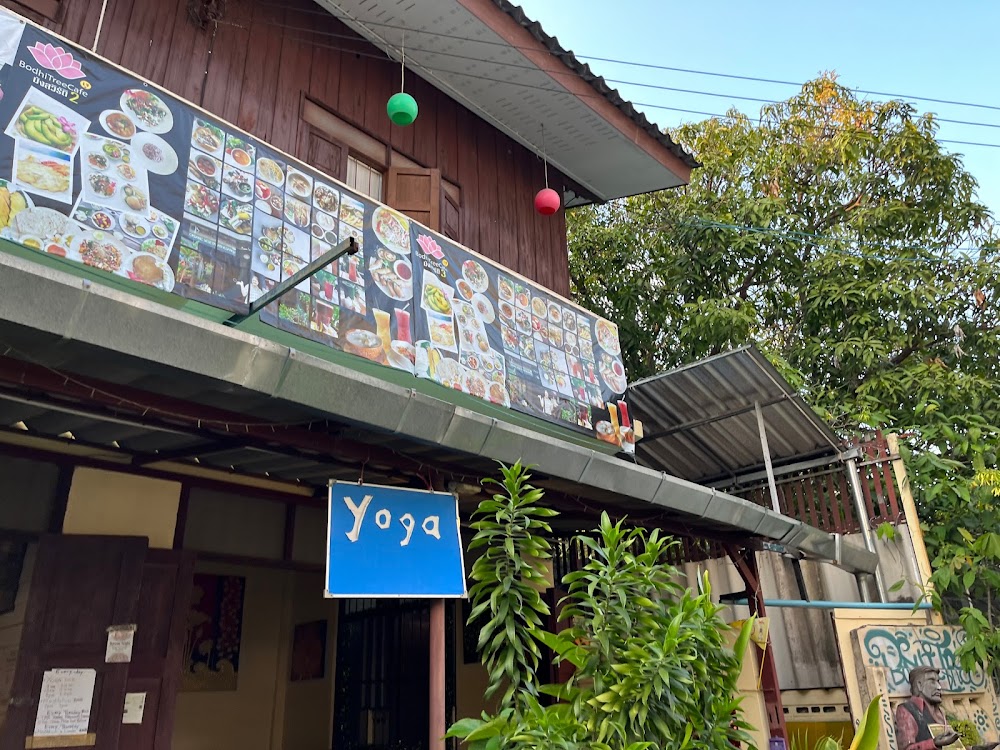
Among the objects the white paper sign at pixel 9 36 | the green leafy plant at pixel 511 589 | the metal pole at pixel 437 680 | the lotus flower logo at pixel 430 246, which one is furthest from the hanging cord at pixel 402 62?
the metal pole at pixel 437 680

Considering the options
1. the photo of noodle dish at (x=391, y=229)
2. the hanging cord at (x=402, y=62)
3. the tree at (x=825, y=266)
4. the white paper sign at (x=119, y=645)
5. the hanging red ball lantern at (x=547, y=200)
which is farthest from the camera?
the tree at (x=825, y=266)

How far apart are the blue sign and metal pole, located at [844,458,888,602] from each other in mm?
5346

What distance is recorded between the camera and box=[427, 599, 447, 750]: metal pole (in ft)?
12.3

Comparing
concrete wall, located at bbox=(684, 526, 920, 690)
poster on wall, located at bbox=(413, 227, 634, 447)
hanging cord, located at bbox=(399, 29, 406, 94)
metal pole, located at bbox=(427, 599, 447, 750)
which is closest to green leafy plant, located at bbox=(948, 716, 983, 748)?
concrete wall, located at bbox=(684, 526, 920, 690)

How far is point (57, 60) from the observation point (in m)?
4.07

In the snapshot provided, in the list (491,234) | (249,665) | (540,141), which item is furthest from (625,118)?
(249,665)

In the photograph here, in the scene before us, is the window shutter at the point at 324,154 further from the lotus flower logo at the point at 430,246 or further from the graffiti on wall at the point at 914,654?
the graffiti on wall at the point at 914,654

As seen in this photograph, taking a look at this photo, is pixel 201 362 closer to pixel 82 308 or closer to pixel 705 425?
pixel 82 308

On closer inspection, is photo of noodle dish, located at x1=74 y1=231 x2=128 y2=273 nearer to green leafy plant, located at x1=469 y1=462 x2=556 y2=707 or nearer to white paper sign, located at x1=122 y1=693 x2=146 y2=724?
green leafy plant, located at x1=469 y1=462 x2=556 y2=707

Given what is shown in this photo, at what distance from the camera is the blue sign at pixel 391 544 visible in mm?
3789

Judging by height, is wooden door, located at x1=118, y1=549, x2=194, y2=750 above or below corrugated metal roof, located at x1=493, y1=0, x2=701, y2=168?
below

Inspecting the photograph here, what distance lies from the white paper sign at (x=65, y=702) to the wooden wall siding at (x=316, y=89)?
4.22 metres

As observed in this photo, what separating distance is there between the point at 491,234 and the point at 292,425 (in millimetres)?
5034

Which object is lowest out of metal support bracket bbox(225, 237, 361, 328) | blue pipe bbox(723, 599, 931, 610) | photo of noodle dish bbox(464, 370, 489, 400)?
blue pipe bbox(723, 599, 931, 610)
